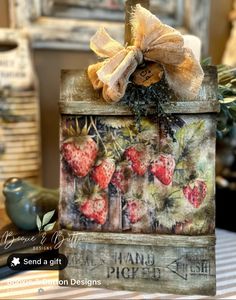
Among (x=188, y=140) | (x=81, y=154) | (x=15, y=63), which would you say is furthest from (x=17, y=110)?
(x=188, y=140)

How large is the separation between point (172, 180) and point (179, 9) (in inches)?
29.0

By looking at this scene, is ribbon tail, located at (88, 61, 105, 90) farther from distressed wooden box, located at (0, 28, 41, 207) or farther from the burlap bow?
distressed wooden box, located at (0, 28, 41, 207)

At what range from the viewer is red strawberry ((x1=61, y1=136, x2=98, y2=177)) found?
0.61 metres

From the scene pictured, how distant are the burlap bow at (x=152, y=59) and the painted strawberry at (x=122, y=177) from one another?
0.35ft

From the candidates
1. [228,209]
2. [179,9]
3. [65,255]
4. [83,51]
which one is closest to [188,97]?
[65,255]

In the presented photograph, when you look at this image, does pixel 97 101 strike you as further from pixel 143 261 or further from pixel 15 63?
pixel 15 63

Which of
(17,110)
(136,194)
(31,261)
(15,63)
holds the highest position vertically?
(15,63)

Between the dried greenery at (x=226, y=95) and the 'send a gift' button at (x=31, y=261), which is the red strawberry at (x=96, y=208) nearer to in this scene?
the 'send a gift' button at (x=31, y=261)

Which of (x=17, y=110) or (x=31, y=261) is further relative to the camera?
A: (x=17, y=110)

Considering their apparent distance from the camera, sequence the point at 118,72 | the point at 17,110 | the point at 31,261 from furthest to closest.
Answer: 1. the point at 17,110
2. the point at 31,261
3. the point at 118,72

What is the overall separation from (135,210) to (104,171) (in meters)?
0.08

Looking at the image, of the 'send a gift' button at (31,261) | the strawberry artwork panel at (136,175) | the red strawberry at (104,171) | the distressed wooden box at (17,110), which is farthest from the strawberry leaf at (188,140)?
the distressed wooden box at (17,110)

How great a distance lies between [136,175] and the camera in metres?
0.60

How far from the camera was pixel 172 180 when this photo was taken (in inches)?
23.6
